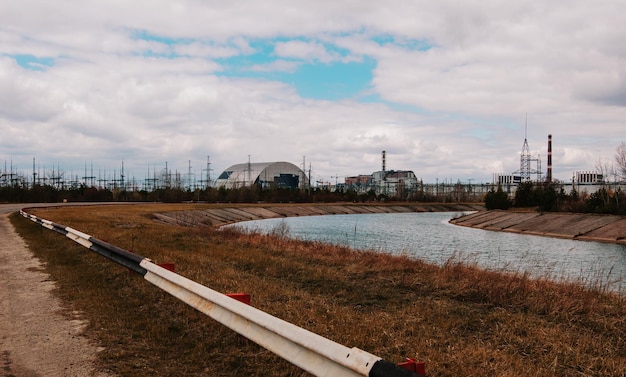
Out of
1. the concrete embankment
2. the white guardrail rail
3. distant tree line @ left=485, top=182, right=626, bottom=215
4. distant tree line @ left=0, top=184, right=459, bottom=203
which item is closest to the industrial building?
distant tree line @ left=0, top=184, right=459, bottom=203

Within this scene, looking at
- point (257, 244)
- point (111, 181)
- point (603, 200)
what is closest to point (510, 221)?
point (603, 200)

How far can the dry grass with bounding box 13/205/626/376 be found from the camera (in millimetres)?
5691

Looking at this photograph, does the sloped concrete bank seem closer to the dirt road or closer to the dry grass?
the dry grass

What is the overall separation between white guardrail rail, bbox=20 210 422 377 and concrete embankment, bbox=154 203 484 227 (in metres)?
36.0

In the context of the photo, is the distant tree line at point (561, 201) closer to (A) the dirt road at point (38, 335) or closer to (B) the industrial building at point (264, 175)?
(A) the dirt road at point (38, 335)

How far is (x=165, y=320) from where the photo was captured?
295 inches

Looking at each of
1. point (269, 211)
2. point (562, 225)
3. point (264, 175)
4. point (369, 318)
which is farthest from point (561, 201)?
point (264, 175)

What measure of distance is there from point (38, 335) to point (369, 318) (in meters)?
4.54

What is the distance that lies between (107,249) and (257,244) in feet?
25.7

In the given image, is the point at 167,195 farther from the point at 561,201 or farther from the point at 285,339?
the point at 285,339

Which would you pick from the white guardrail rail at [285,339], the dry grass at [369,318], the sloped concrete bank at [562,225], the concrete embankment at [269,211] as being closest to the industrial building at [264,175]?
the concrete embankment at [269,211]

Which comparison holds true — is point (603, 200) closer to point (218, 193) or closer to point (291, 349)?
point (291, 349)

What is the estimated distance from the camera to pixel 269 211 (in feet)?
250

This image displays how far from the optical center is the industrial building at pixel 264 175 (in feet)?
532
